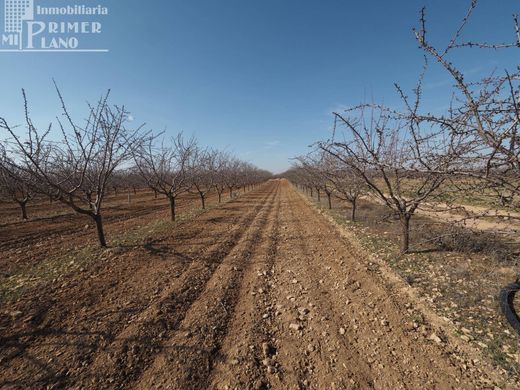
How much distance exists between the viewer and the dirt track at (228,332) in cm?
258

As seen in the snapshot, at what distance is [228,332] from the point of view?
3.31 metres

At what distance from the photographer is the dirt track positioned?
258 cm

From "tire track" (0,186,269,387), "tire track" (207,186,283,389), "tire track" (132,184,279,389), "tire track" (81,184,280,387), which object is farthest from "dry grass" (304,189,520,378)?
"tire track" (0,186,269,387)

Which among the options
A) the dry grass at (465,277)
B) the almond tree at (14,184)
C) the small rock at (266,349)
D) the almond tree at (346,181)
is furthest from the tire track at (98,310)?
the almond tree at (346,181)

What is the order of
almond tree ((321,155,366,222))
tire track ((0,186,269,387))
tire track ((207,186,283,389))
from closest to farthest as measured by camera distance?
tire track ((207,186,283,389)) < tire track ((0,186,269,387)) < almond tree ((321,155,366,222))

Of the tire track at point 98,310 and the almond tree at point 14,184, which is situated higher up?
the almond tree at point 14,184

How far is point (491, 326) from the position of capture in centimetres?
315

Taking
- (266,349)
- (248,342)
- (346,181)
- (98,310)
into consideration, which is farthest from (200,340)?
(346,181)

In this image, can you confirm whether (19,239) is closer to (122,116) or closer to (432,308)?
(122,116)

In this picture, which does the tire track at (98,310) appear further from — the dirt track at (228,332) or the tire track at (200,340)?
the tire track at (200,340)

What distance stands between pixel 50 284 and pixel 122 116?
4932 mm

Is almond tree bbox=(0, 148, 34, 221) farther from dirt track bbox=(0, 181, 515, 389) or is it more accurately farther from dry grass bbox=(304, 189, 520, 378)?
dry grass bbox=(304, 189, 520, 378)

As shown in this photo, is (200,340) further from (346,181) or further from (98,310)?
(346,181)

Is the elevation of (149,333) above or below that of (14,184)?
below
